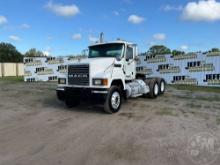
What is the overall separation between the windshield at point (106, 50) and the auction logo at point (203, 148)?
4.49 metres

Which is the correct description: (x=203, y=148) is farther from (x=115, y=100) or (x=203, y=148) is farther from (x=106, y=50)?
(x=106, y=50)

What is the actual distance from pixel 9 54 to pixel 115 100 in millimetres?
59860

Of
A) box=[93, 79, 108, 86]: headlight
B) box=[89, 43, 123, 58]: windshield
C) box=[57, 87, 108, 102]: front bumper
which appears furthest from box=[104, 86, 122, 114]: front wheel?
box=[89, 43, 123, 58]: windshield

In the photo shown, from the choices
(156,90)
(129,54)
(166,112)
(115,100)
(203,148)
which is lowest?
(203,148)

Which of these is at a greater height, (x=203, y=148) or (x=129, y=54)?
(x=129, y=54)

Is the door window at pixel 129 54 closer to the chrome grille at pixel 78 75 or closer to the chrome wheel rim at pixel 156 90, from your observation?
the chrome grille at pixel 78 75

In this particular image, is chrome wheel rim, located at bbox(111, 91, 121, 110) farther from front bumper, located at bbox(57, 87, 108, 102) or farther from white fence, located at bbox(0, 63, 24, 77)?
white fence, located at bbox(0, 63, 24, 77)

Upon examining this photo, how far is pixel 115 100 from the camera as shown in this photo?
26.8ft

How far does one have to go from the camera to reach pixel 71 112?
842 centimetres

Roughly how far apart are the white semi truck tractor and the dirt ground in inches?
21.6

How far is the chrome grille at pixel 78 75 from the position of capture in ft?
26.3

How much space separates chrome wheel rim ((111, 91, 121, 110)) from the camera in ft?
26.3

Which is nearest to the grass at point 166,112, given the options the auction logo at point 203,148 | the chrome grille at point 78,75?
the auction logo at point 203,148

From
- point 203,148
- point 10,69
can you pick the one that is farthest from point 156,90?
point 10,69
